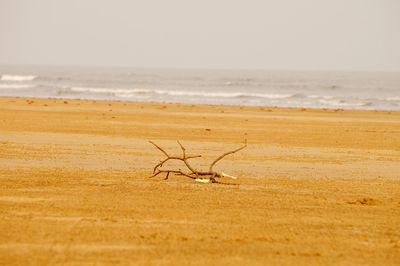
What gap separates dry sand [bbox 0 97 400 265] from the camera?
6598mm

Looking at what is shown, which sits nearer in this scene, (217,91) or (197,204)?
(197,204)

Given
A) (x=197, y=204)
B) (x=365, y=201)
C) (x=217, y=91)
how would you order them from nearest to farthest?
(x=197, y=204) → (x=365, y=201) → (x=217, y=91)

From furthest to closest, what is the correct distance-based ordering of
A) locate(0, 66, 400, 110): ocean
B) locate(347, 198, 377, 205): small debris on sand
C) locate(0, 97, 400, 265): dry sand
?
locate(0, 66, 400, 110): ocean
locate(347, 198, 377, 205): small debris on sand
locate(0, 97, 400, 265): dry sand

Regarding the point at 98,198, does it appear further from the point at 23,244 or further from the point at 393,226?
the point at 393,226

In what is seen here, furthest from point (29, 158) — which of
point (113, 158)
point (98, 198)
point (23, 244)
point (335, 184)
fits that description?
point (23, 244)

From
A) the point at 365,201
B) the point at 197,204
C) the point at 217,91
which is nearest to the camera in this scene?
the point at 197,204

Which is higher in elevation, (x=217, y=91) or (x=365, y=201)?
(x=365, y=201)

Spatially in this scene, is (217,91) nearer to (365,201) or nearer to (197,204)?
(365,201)

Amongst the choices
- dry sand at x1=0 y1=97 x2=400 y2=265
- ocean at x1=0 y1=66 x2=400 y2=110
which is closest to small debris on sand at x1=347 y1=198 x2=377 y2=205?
dry sand at x1=0 y1=97 x2=400 y2=265

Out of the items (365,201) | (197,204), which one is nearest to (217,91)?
(365,201)

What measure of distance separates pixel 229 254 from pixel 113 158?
733 cm

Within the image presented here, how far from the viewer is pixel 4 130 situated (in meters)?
18.7

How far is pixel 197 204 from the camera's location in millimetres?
8844

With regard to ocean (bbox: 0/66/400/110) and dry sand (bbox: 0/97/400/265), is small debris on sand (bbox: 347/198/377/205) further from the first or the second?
ocean (bbox: 0/66/400/110)
